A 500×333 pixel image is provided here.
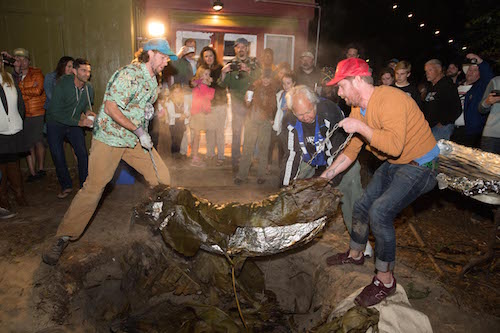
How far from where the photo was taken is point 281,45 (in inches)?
379

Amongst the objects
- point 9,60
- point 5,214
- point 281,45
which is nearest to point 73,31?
point 9,60

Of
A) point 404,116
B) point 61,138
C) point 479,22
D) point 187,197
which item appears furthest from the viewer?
point 479,22

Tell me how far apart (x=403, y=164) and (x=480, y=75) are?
3669 millimetres

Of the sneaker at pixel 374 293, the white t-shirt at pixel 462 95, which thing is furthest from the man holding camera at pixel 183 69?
the sneaker at pixel 374 293

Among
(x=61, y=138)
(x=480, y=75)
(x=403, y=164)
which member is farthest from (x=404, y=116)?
(x=61, y=138)

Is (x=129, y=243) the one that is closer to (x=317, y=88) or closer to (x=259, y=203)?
(x=259, y=203)

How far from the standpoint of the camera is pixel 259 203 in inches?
124

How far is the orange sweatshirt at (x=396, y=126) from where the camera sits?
2.63m

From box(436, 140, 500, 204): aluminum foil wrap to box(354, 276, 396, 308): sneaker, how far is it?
1083 mm

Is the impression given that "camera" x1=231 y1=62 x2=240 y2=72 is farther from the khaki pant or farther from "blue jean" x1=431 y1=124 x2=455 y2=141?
"blue jean" x1=431 y1=124 x2=455 y2=141

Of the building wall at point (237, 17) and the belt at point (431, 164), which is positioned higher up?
the building wall at point (237, 17)

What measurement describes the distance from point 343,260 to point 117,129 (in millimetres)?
2735

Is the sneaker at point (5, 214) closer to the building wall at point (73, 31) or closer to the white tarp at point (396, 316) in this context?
the building wall at point (73, 31)

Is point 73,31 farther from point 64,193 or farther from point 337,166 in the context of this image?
point 337,166
